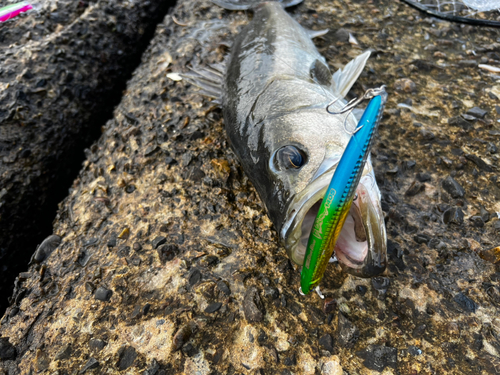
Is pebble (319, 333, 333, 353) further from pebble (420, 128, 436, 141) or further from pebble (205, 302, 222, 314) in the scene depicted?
pebble (420, 128, 436, 141)

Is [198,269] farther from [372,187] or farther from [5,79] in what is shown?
[5,79]

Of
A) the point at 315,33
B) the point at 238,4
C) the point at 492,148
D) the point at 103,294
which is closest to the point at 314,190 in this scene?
the point at 103,294

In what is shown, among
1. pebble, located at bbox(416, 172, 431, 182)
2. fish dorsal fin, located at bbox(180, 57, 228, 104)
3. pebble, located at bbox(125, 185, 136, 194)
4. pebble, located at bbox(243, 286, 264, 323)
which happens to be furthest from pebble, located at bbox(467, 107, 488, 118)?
pebble, located at bbox(125, 185, 136, 194)

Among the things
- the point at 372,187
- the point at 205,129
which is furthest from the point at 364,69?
the point at 372,187

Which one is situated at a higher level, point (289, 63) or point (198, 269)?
point (289, 63)

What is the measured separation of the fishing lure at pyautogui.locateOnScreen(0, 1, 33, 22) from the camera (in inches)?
173

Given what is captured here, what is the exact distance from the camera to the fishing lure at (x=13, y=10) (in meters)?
4.40

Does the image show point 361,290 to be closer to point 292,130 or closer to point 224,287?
point 224,287

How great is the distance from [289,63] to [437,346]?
250 cm

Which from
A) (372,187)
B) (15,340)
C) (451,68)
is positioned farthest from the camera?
(451,68)

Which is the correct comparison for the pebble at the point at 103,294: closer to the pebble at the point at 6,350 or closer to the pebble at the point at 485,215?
the pebble at the point at 6,350

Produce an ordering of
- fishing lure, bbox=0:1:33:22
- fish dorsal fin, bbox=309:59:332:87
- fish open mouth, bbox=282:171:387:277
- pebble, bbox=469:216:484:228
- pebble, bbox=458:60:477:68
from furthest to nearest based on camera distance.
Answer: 1. fishing lure, bbox=0:1:33:22
2. pebble, bbox=458:60:477:68
3. fish dorsal fin, bbox=309:59:332:87
4. pebble, bbox=469:216:484:228
5. fish open mouth, bbox=282:171:387:277

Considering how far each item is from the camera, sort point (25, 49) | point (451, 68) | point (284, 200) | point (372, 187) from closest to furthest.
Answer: point (372, 187), point (284, 200), point (451, 68), point (25, 49)

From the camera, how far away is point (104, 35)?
4.39 m
